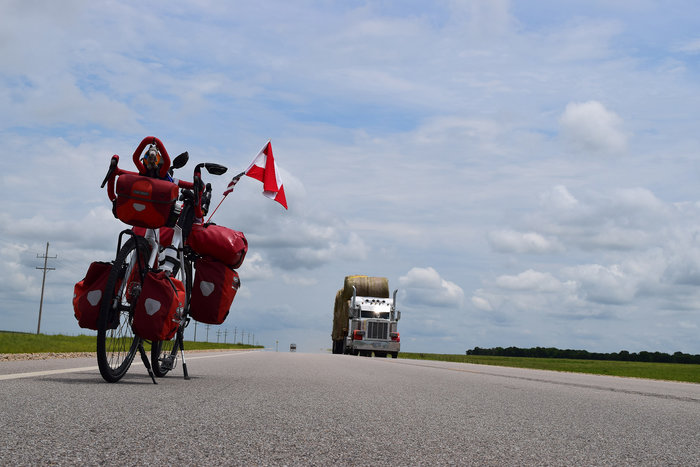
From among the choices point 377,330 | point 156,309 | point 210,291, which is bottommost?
point 156,309

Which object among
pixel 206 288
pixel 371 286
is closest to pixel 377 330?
pixel 371 286

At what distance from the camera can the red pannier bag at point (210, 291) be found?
727 centimetres

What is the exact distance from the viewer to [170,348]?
7887 mm

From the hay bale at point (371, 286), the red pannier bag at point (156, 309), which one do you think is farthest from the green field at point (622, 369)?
the red pannier bag at point (156, 309)

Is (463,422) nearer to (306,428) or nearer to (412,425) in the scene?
(412,425)

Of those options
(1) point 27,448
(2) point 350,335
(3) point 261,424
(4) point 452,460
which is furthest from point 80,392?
(2) point 350,335

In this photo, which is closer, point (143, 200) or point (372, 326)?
point (143, 200)

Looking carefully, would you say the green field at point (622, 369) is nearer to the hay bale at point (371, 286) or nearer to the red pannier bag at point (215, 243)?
the hay bale at point (371, 286)

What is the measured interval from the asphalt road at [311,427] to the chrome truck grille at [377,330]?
27.1m

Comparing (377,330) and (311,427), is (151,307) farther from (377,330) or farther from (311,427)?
(377,330)

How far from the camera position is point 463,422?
4.86m

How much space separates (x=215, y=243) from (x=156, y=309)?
4.12 ft

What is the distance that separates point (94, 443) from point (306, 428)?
127cm

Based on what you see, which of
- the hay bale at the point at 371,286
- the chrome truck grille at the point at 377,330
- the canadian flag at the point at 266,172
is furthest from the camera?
the hay bale at the point at 371,286
